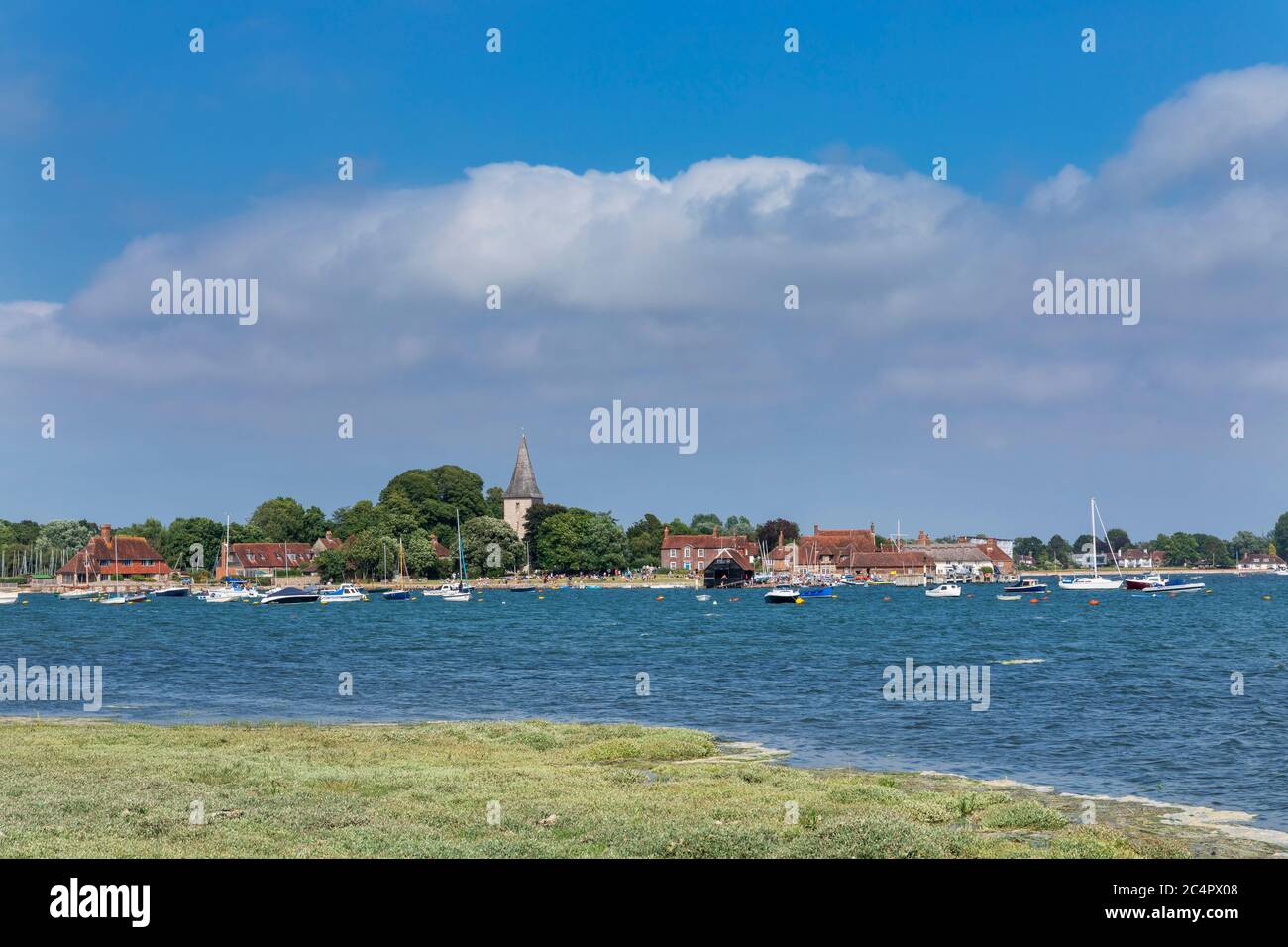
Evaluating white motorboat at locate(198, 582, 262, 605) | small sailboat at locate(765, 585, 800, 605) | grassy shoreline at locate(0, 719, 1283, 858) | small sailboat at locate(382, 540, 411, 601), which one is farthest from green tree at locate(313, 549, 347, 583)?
grassy shoreline at locate(0, 719, 1283, 858)

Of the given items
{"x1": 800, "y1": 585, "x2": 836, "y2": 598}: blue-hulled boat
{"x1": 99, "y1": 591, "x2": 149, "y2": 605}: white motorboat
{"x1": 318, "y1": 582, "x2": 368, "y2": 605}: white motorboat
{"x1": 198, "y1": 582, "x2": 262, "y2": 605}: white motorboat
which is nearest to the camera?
{"x1": 318, "y1": 582, "x2": 368, "y2": 605}: white motorboat

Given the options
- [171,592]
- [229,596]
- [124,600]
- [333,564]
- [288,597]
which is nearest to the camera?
[288,597]

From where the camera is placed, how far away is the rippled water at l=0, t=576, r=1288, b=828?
30.0 m

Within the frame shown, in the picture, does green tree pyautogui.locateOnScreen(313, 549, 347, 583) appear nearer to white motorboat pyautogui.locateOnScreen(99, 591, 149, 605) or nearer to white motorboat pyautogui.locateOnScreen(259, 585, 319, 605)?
white motorboat pyautogui.locateOnScreen(99, 591, 149, 605)

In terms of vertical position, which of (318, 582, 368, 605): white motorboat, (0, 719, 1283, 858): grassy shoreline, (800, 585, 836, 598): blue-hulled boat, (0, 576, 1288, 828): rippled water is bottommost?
(800, 585, 836, 598): blue-hulled boat

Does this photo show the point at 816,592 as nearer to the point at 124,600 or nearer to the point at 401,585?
the point at 401,585

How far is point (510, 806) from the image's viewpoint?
20.3 metres

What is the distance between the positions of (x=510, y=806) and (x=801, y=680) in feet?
106

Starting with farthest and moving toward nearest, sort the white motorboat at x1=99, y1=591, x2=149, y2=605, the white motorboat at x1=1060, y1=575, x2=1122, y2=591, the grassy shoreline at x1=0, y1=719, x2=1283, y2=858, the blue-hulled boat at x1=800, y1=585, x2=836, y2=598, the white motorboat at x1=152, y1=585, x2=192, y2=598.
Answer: the white motorboat at x1=152, y1=585, x2=192, y2=598, the white motorboat at x1=1060, y1=575, x2=1122, y2=591, the blue-hulled boat at x1=800, y1=585, x2=836, y2=598, the white motorboat at x1=99, y1=591, x2=149, y2=605, the grassy shoreline at x1=0, y1=719, x2=1283, y2=858

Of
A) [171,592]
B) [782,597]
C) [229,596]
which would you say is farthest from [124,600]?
[782,597]

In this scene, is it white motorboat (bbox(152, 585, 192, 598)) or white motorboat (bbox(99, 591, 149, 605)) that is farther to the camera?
white motorboat (bbox(152, 585, 192, 598))

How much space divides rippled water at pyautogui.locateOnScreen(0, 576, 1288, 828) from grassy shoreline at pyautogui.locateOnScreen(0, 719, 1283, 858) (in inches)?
163

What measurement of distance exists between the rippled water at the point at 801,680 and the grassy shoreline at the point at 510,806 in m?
4.13
